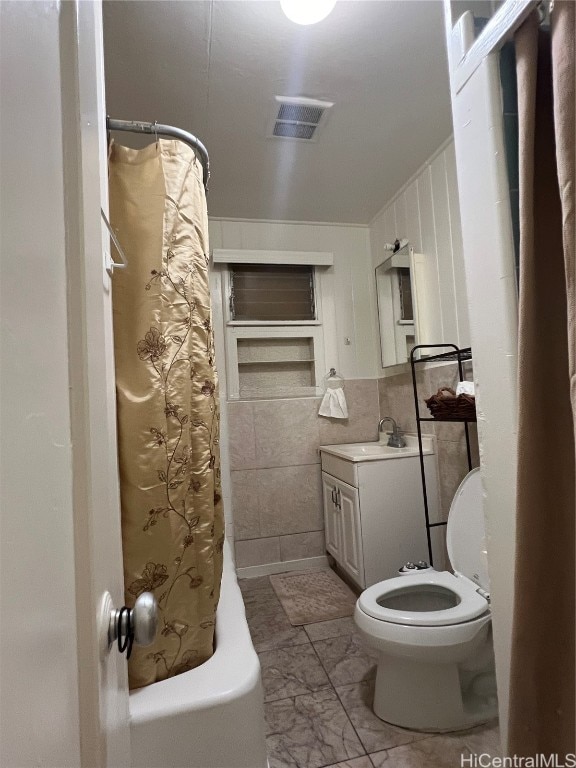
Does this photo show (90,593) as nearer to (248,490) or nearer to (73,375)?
(73,375)

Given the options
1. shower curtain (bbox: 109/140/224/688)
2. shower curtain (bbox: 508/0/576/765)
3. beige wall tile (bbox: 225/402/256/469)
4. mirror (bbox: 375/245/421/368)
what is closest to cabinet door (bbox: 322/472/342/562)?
beige wall tile (bbox: 225/402/256/469)

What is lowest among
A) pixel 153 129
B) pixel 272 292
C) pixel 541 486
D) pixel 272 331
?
pixel 541 486

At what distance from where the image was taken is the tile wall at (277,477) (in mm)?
2781

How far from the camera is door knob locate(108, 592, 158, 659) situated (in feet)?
1.86

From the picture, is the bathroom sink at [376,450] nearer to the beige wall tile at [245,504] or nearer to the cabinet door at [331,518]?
the cabinet door at [331,518]

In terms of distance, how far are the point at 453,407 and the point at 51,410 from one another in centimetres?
173

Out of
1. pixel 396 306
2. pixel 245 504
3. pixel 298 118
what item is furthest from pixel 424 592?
pixel 298 118

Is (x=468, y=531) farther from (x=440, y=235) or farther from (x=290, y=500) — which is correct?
(x=440, y=235)

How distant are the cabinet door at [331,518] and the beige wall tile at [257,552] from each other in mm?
360

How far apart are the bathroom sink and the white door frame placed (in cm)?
133

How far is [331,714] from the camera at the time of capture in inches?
61.1

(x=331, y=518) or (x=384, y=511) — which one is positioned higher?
(x=384, y=511)

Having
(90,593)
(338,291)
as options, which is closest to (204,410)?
(90,593)

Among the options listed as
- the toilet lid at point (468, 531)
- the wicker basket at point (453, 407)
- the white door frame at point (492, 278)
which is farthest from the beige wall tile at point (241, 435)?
the white door frame at point (492, 278)
